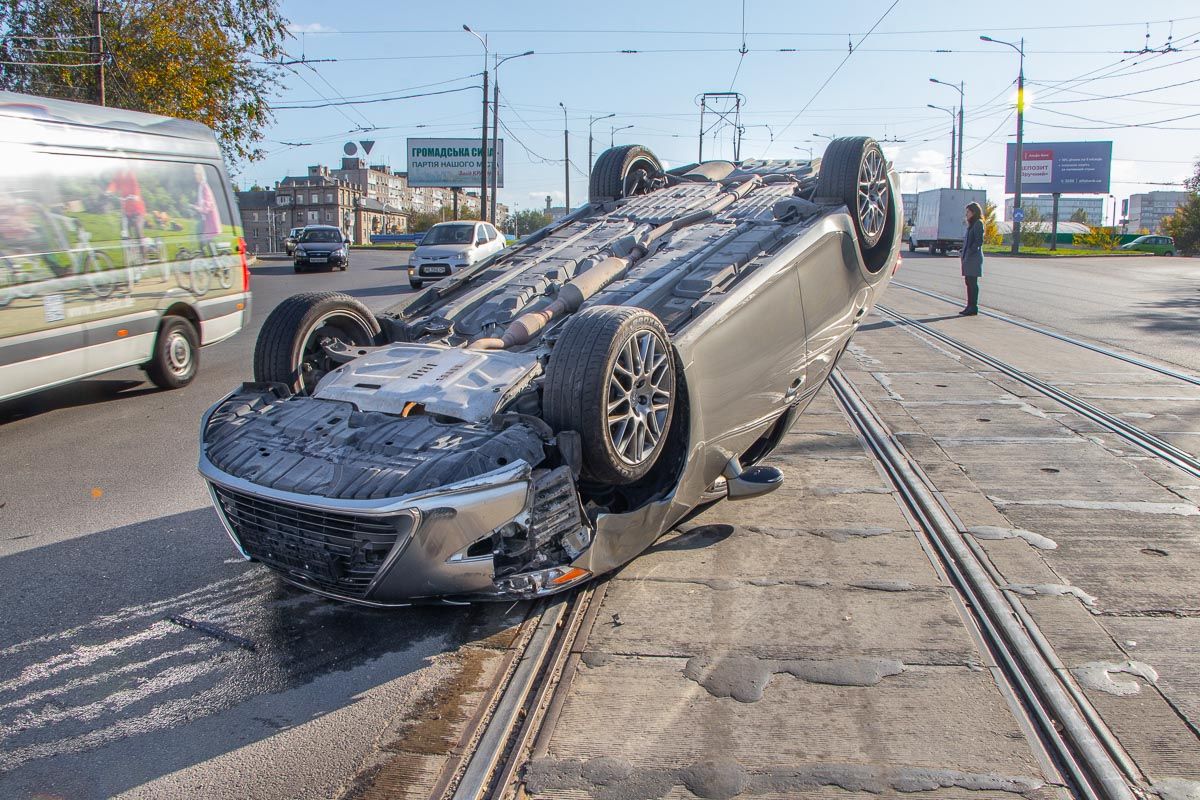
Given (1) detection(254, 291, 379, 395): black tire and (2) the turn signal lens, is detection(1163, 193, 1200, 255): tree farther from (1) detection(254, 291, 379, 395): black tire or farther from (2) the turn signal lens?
(2) the turn signal lens

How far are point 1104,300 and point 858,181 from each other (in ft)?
45.3

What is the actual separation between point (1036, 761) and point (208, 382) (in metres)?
9.54

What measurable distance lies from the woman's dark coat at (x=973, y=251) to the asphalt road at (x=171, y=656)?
12.4 metres

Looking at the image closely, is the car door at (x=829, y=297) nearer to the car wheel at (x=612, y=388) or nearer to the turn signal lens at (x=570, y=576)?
the car wheel at (x=612, y=388)

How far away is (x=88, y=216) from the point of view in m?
8.70

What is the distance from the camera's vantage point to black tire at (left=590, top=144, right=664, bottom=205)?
7836mm

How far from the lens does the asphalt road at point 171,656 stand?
10.3ft

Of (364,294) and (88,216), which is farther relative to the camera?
(364,294)

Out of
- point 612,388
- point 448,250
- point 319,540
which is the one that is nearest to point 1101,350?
point 612,388

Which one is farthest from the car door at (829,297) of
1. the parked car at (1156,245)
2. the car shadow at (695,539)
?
the parked car at (1156,245)

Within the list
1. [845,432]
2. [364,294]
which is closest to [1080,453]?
[845,432]

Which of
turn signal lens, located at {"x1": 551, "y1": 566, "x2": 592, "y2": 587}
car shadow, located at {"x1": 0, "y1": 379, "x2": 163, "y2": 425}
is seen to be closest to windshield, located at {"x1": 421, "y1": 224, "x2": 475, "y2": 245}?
car shadow, located at {"x1": 0, "y1": 379, "x2": 163, "y2": 425}

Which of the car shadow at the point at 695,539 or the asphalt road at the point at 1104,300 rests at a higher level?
the asphalt road at the point at 1104,300

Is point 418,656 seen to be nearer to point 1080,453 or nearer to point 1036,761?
point 1036,761
